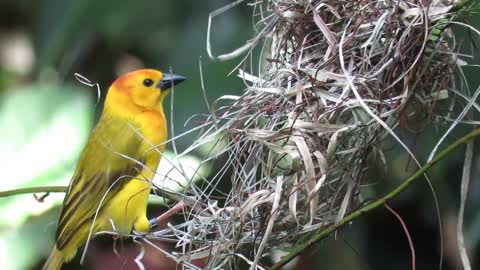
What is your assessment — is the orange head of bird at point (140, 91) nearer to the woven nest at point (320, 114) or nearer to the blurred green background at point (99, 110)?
the blurred green background at point (99, 110)

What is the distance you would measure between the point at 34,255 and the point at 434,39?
1.17 metres

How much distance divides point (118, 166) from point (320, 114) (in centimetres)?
61

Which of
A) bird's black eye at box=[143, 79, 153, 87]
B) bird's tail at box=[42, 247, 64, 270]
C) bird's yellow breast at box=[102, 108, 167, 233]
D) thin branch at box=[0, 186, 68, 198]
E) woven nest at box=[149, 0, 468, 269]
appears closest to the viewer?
woven nest at box=[149, 0, 468, 269]

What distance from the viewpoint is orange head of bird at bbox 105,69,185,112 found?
86.2 inches

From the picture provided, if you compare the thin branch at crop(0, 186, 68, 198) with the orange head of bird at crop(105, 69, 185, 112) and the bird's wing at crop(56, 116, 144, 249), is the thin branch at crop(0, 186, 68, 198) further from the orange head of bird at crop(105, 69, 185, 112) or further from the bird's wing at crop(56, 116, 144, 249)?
the orange head of bird at crop(105, 69, 185, 112)

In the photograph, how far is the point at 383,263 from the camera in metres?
2.83

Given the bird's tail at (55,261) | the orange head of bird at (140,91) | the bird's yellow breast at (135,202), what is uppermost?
the orange head of bird at (140,91)

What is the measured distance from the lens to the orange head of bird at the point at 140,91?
86.2 inches

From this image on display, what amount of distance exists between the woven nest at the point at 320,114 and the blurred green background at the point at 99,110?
0.32 meters

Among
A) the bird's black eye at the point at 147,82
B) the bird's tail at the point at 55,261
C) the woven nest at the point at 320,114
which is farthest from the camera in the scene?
the bird's black eye at the point at 147,82

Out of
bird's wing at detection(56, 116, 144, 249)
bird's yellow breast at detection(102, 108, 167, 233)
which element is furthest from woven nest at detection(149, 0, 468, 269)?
bird's wing at detection(56, 116, 144, 249)

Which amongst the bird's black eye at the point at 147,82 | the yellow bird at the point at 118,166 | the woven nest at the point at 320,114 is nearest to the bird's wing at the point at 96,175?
the yellow bird at the point at 118,166

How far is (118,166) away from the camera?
6.84ft

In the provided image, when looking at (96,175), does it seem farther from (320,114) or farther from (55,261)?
(320,114)
